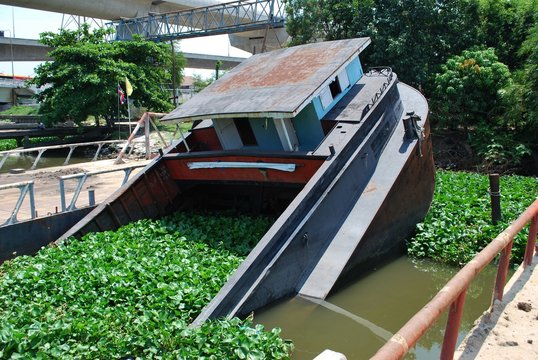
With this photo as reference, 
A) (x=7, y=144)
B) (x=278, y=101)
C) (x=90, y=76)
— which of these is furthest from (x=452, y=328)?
(x=7, y=144)

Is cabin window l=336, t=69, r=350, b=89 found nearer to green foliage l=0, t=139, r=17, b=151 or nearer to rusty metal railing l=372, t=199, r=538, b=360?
rusty metal railing l=372, t=199, r=538, b=360

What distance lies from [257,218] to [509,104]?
11.9m

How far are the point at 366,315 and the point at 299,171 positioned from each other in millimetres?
2622

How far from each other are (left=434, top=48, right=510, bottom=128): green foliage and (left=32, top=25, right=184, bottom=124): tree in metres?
16.7

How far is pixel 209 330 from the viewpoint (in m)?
4.84

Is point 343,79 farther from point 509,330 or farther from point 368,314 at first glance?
point 509,330

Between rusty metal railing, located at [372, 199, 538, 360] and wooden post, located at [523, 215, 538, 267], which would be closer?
rusty metal railing, located at [372, 199, 538, 360]

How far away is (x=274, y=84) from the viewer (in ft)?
30.1

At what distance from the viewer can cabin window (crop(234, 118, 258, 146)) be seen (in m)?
9.71

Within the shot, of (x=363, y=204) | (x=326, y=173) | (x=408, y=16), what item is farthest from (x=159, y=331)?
(x=408, y=16)

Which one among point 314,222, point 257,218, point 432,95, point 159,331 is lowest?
point 432,95

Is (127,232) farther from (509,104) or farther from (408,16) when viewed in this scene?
(408,16)

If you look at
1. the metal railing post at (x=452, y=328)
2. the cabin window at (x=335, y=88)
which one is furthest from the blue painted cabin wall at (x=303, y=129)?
the metal railing post at (x=452, y=328)

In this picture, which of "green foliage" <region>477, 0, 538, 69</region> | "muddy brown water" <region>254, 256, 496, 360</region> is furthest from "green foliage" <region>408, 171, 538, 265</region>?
"green foliage" <region>477, 0, 538, 69</region>
